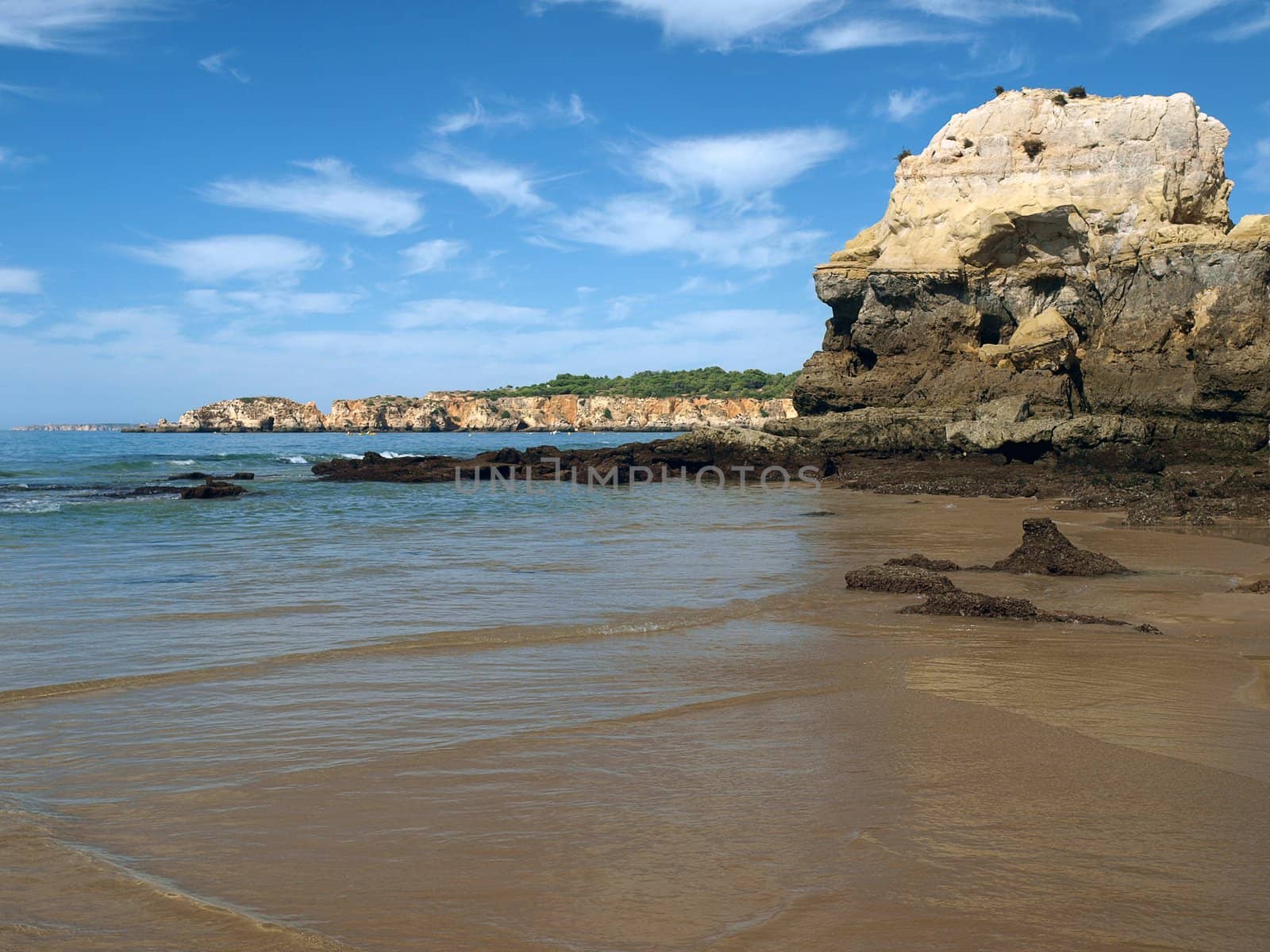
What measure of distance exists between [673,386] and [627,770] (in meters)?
128

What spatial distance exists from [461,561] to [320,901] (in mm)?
9032

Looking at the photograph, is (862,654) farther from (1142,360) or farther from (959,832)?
(1142,360)

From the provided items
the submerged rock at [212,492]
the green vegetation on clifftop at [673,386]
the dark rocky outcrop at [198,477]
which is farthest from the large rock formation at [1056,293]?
the green vegetation on clifftop at [673,386]

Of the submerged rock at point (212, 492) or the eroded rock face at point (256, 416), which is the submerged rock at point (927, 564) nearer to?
the submerged rock at point (212, 492)

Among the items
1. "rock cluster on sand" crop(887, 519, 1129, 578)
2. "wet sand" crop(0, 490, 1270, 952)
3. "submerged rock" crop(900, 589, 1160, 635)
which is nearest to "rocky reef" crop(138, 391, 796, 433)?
"rock cluster on sand" crop(887, 519, 1129, 578)

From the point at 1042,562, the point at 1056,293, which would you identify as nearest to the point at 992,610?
the point at 1042,562

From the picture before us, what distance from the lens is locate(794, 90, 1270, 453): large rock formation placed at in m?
24.0

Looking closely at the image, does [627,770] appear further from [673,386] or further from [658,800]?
[673,386]

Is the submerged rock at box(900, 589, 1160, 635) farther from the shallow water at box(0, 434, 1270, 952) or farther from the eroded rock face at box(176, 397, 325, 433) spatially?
the eroded rock face at box(176, 397, 325, 433)

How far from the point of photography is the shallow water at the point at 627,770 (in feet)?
9.25

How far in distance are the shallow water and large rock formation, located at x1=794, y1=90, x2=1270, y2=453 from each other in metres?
17.0

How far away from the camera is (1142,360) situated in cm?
2539

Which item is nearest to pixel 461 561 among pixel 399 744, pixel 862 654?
pixel 862 654

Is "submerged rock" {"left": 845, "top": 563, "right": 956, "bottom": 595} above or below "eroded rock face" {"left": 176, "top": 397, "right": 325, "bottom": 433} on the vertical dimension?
below
